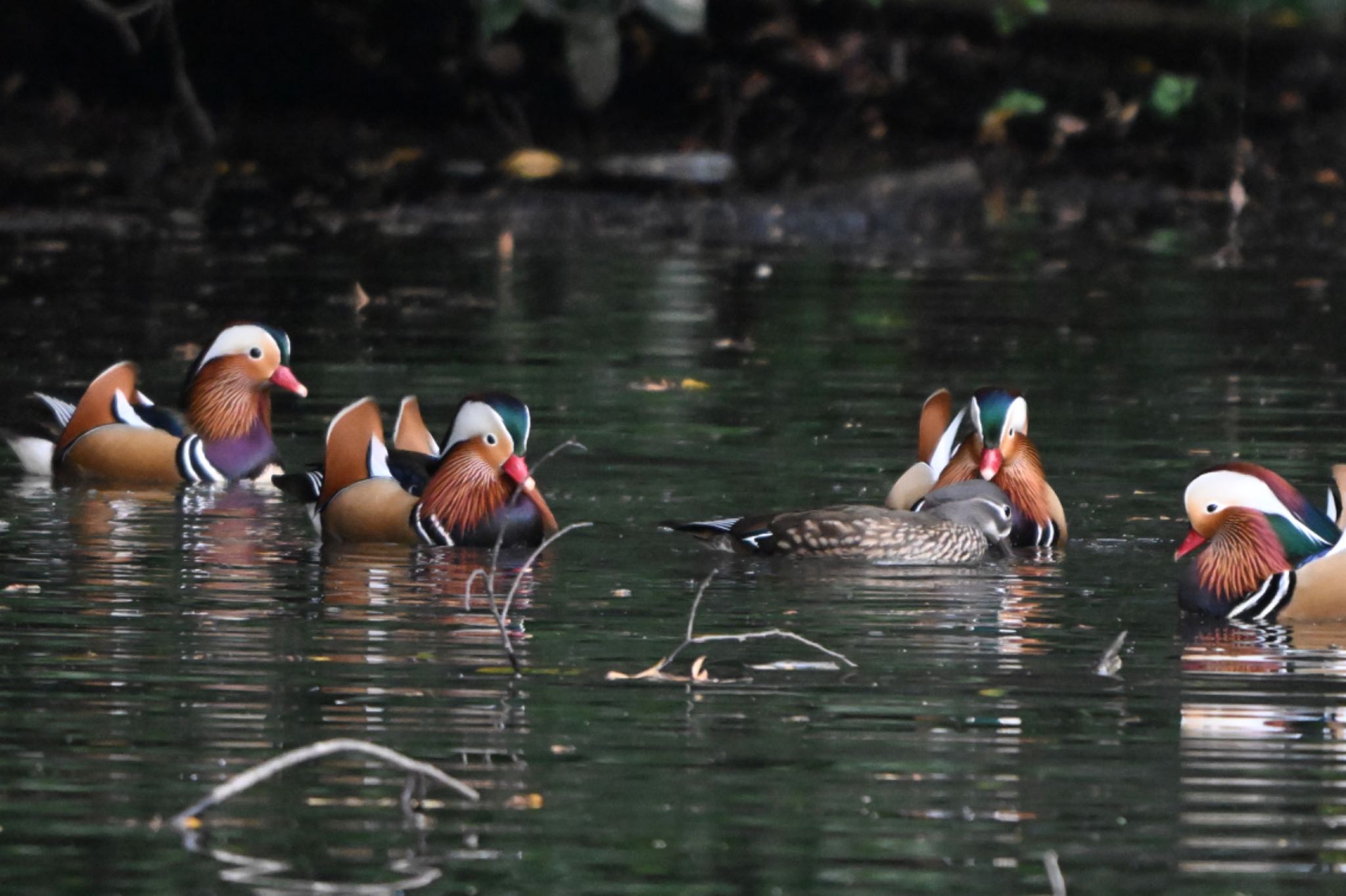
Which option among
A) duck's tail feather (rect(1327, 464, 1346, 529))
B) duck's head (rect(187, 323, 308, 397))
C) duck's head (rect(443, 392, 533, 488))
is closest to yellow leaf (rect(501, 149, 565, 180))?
duck's head (rect(187, 323, 308, 397))

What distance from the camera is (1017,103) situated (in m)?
28.9

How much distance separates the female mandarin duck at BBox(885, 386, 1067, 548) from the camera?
10.8 metres

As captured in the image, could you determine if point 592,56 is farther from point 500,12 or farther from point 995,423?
point 995,423

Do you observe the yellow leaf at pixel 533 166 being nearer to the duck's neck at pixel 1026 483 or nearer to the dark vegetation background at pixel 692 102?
the dark vegetation background at pixel 692 102

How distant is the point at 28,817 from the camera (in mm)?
6582

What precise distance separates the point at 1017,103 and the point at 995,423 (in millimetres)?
18296

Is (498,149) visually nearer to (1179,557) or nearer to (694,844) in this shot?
(1179,557)

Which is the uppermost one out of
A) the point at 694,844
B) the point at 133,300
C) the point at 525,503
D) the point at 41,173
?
the point at 41,173

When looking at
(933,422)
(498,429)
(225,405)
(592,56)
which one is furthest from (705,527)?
(592,56)

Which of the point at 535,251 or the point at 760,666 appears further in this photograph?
the point at 535,251

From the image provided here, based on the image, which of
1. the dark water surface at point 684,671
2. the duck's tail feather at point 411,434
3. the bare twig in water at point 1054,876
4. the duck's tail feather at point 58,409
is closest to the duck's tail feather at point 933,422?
the dark water surface at point 684,671

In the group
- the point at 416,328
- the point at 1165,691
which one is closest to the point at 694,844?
the point at 1165,691

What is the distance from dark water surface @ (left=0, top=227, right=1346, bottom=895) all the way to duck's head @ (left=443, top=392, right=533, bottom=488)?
0.40 meters

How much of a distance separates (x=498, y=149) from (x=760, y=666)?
21.6 m
